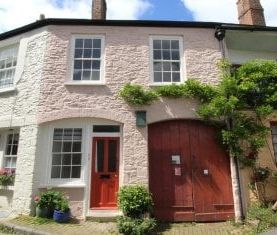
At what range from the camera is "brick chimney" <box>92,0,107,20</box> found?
12.4 metres

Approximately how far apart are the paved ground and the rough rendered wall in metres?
1.61

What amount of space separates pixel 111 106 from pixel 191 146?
9.71ft

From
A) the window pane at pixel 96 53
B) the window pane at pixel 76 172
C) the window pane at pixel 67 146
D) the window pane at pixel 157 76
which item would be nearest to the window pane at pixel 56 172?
the window pane at pixel 76 172

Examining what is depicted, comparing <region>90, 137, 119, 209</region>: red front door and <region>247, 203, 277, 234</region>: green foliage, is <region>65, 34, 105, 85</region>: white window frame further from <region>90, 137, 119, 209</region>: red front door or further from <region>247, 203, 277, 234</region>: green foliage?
<region>247, 203, 277, 234</region>: green foliage

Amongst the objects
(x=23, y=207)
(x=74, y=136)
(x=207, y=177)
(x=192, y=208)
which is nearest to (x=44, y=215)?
(x=23, y=207)

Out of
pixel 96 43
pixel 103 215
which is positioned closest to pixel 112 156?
pixel 103 215

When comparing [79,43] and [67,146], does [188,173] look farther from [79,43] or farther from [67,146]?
[79,43]

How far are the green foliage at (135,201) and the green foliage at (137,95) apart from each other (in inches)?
109

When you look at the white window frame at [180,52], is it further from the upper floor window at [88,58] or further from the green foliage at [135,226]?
the green foliage at [135,226]

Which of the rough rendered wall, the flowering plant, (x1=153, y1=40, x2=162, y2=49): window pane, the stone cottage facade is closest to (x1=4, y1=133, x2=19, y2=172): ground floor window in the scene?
the stone cottage facade

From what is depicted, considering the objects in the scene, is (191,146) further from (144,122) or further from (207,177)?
(144,122)

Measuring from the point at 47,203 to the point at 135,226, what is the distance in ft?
9.63

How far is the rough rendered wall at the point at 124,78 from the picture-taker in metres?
9.75

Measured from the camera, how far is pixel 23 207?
9.36 m
